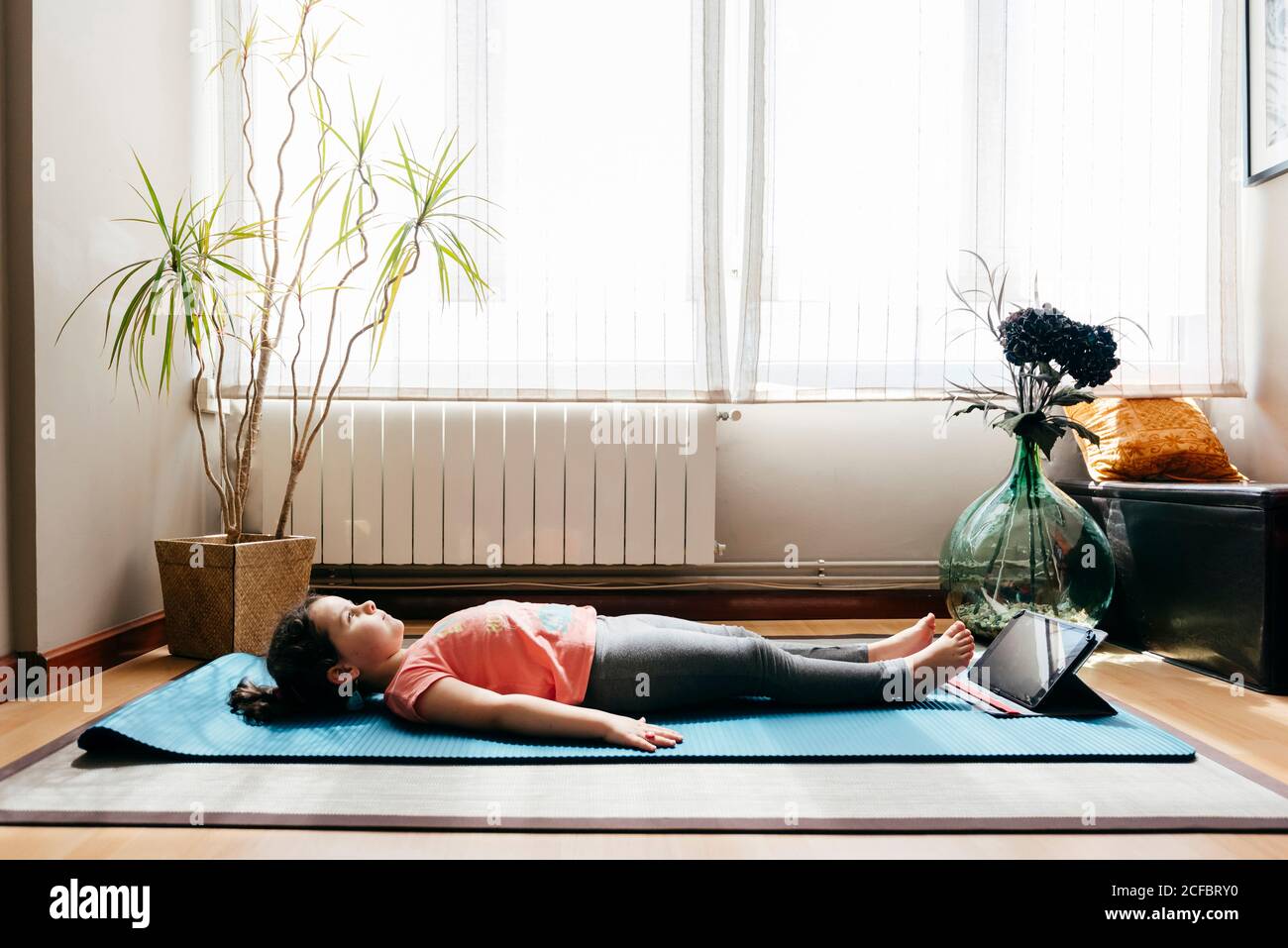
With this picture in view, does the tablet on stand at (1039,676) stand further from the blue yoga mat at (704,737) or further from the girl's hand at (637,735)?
the girl's hand at (637,735)

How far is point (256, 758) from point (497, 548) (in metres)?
1.30

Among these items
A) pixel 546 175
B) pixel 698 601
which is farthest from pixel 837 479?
pixel 546 175

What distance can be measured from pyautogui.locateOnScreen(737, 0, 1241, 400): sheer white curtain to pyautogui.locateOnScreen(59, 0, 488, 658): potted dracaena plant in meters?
1.00

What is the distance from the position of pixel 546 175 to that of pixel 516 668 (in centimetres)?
167

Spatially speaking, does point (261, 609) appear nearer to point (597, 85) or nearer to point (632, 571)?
point (632, 571)

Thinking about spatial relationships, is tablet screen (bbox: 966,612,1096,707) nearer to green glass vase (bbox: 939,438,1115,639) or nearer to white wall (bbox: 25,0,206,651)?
green glass vase (bbox: 939,438,1115,639)

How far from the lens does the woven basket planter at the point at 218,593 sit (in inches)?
84.4

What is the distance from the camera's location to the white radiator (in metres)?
2.68

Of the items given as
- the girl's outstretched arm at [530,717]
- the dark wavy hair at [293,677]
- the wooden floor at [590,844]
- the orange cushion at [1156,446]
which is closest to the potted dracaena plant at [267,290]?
the dark wavy hair at [293,677]

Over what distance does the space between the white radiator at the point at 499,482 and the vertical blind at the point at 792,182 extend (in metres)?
0.09

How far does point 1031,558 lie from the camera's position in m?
2.26

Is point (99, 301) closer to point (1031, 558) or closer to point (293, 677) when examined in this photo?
point (293, 677)

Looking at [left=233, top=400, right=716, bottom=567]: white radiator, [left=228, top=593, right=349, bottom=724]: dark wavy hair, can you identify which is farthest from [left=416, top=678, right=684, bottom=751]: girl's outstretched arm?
[left=233, top=400, right=716, bottom=567]: white radiator

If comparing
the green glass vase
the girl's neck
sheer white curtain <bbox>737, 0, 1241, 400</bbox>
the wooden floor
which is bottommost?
the wooden floor
